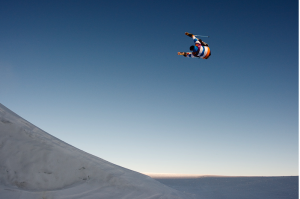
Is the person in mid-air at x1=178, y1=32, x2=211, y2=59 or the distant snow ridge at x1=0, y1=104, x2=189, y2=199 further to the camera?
the person in mid-air at x1=178, y1=32, x2=211, y2=59

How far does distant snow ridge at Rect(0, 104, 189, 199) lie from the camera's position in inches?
175

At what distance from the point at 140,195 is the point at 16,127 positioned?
4257mm

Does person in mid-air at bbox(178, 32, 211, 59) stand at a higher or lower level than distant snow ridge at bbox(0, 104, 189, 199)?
higher

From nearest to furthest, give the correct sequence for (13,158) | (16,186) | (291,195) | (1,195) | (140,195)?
(1,195) → (16,186) → (13,158) → (140,195) → (291,195)

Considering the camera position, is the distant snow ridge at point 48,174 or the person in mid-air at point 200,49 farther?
the person in mid-air at point 200,49

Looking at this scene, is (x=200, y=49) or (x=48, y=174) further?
(x=200, y=49)

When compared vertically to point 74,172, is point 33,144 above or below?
above

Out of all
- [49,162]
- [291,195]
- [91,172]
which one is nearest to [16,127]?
[49,162]

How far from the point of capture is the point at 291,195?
31.3 feet

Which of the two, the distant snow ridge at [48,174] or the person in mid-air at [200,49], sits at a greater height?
the person in mid-air at [200,49]

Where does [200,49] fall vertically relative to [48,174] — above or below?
above

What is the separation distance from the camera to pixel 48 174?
4910 mm

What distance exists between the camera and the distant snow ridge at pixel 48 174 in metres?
4.44

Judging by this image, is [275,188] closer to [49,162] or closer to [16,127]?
[49,162]
